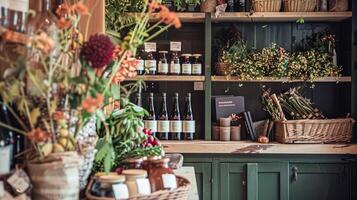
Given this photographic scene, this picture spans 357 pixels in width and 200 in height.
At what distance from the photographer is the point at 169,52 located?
3.84 metres

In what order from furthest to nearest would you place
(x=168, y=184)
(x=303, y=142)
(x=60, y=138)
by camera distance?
(x=303, y=142), (x=168, y=184), (x=60, y=138)

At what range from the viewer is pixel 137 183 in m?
1.29

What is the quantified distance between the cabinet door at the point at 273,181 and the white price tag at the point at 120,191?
2.38m

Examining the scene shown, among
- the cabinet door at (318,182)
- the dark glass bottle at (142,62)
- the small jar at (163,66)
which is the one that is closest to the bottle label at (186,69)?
the small jar at (163,66)

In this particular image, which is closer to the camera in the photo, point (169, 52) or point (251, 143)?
point (251, 143)

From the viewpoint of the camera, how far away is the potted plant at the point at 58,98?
1.13 m

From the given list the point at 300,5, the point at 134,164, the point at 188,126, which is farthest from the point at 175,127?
the point at 134,164

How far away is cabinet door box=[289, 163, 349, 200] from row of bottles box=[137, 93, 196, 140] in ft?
2.70

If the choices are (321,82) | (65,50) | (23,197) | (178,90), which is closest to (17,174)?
(23,197)

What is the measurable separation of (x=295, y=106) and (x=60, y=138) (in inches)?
106

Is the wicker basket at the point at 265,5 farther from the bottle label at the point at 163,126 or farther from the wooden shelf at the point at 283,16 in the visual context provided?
the bottle label at the point at 163,126

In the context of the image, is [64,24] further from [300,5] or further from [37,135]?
[300,5]

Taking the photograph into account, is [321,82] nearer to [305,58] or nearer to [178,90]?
[305,58]

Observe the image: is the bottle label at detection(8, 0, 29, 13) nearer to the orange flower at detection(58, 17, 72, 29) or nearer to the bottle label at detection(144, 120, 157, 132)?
the orange flower at detection(58, 17, 72, 29)
